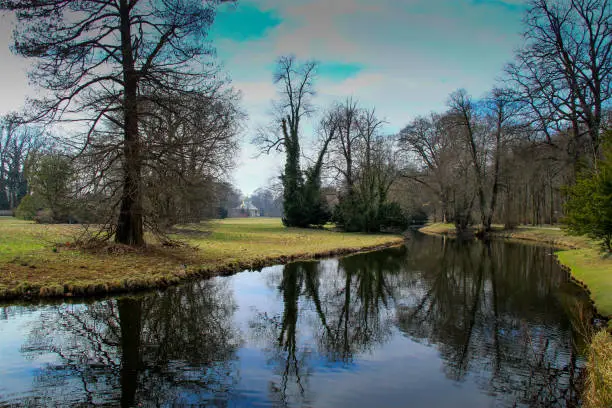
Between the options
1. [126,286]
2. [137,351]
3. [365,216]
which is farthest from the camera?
[365,216]

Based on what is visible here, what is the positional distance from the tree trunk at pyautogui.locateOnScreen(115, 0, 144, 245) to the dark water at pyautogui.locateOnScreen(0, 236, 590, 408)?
159 inches

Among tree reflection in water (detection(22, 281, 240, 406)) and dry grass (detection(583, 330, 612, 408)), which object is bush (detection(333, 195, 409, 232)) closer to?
tree reflection in water (detection(22, 281, 240, 406))

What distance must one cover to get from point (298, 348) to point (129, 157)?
349 inches

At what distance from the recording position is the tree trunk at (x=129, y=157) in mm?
13523

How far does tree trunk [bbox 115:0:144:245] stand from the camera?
44.4 ft

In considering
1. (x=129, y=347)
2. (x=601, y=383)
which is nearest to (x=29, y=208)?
(x=129, y=347)

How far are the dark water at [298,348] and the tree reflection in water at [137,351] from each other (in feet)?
0.08

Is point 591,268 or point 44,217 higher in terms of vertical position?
point 44,217

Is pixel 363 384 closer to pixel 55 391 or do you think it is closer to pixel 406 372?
pixel 406 372

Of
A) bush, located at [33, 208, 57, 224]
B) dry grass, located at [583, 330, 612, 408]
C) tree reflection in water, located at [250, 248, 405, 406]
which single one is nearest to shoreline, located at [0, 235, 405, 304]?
tree reflection in water, located at [250, 248, 405, 406]

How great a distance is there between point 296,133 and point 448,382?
3373 cm

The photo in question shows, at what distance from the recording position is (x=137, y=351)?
7.18 m

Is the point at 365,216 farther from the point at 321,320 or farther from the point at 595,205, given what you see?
the point at 321,320

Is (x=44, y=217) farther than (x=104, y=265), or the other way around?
(x=44, y=217)
